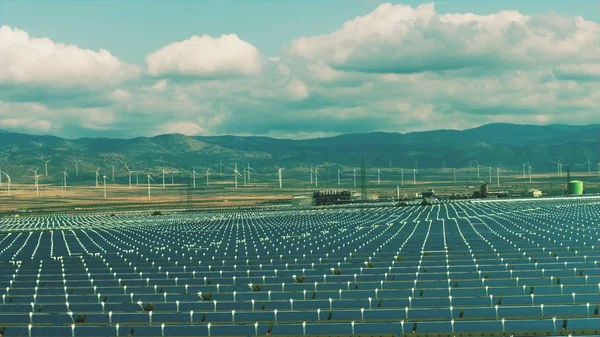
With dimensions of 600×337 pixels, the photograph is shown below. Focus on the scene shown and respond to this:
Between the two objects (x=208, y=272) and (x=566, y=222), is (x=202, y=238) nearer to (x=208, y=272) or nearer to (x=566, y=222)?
(x=208, y=272)

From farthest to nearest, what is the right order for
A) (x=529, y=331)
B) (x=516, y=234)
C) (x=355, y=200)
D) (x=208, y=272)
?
(x=355, y=200), (x=516, y=234), (x=208, y=272), (x=529, y=331)

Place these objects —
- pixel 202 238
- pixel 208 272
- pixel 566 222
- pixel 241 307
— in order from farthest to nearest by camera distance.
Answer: pixel 566 222
pixel 202 238
pixel 208 272
pixel 241 307

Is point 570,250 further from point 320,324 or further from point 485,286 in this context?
point 320,324

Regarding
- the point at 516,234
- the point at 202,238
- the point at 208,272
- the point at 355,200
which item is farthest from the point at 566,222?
the point at 355,200

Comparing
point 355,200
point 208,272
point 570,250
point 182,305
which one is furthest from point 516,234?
point 355,200

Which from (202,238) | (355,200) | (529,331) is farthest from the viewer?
(355,200)

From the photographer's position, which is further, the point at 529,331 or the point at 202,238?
the point at 202,238
